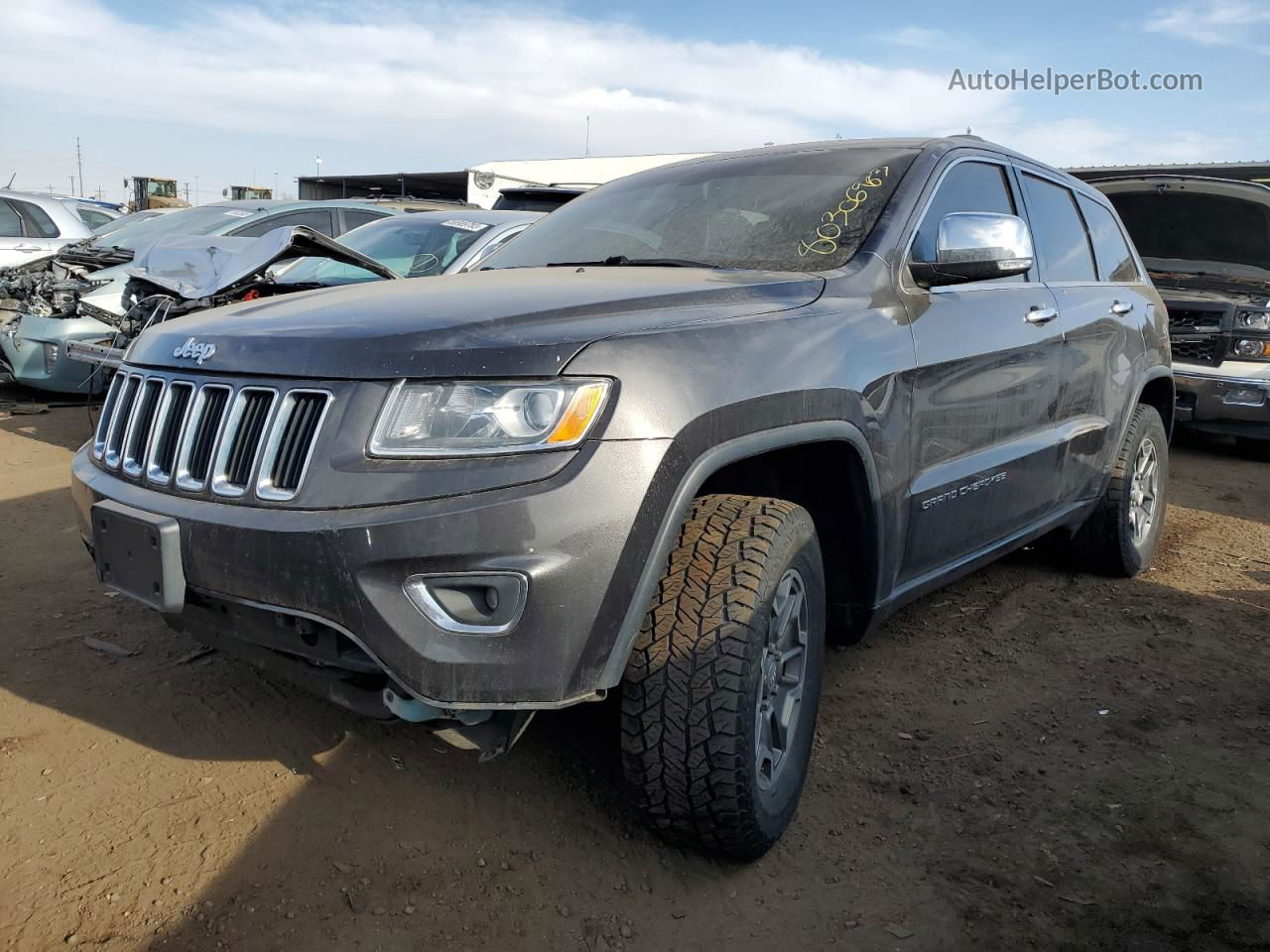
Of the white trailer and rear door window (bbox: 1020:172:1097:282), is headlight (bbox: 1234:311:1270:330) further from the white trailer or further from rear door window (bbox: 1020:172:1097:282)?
the white trailer

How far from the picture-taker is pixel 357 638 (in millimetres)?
1896

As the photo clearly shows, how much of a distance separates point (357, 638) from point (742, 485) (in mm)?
1053

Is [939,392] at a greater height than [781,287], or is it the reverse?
[781,287]

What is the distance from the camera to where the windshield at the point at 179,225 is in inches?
311

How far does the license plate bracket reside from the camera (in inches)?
81.7

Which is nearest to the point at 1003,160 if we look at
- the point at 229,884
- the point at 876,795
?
the point at 876,795

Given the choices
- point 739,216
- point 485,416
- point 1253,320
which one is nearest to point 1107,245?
point 739,216

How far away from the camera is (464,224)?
656 centimetres

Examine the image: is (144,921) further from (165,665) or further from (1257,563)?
(1257,563)

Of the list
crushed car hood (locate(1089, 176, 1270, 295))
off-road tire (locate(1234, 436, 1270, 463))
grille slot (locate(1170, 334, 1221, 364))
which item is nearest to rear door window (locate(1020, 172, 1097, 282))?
grille slot (locate(1170, 334, 1221, 364))

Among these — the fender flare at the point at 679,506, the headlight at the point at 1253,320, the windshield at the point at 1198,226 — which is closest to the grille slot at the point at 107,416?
the fender flare at the point at 679,506

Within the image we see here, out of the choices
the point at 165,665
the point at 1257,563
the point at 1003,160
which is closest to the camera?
the point at 165,665

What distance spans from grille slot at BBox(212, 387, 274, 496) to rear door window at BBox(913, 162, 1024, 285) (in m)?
1.82

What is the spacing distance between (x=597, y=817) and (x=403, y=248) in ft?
15.7
